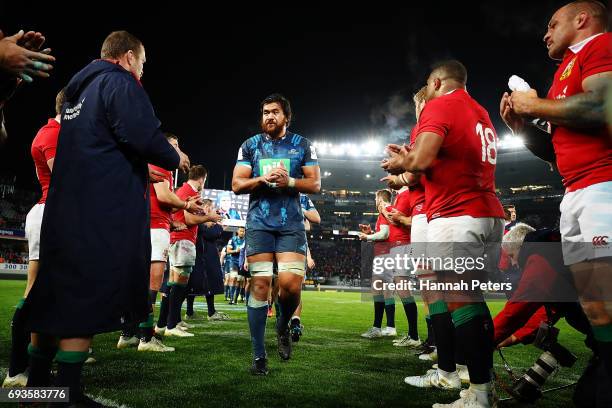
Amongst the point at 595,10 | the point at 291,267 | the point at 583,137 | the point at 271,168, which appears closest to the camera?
the point at 583,137

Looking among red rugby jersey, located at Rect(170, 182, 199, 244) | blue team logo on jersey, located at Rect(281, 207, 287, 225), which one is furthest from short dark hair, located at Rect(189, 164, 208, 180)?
blue team logo on jersey, located at Rect(281, 207, 287, 225)

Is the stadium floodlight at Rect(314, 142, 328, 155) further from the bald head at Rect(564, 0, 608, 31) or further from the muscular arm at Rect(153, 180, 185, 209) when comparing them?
the bald head at Rect(564, 0, 608, 31)

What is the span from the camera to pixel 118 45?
291cm

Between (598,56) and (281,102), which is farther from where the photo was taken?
(281,102)

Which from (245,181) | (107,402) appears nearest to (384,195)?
(245,181)

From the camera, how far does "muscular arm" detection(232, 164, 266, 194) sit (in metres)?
4.37

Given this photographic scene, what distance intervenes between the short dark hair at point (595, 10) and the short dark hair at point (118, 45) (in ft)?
9.66

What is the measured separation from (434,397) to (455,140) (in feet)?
6.68

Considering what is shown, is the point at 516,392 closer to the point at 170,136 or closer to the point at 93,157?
the point at 93,157

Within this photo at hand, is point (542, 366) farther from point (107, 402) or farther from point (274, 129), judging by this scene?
point (274, 129)

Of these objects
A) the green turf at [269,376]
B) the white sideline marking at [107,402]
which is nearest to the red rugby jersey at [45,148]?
the white sideline marking at [107,402]

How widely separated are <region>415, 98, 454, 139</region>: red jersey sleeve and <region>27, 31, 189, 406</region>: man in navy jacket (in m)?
1.84

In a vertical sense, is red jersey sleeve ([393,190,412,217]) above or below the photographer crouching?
above

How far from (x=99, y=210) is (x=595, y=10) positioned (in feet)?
10.5
